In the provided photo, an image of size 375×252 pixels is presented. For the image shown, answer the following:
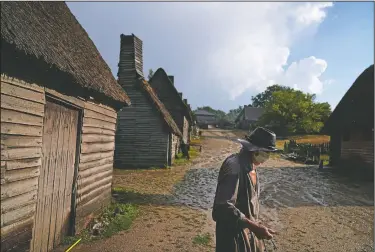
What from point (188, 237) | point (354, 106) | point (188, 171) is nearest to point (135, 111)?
point (188, 171)

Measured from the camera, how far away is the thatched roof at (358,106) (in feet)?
61.0

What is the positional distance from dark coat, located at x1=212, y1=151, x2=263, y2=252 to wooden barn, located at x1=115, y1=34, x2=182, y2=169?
15760 millimetres

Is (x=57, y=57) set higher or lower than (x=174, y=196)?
higher

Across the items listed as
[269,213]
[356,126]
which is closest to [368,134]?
[356,126]

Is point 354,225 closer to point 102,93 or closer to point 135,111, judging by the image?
point 102,93

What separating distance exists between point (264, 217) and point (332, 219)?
2.14 m

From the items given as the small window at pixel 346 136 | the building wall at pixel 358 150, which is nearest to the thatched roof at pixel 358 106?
the small window at pixel 346 136

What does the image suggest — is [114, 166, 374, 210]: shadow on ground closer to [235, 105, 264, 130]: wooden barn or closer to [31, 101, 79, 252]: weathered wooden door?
[31, 101, 79, 252]: weathered wooden door

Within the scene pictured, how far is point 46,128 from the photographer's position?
17.4ft

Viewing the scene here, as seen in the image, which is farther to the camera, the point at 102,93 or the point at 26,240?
the point at 102,93

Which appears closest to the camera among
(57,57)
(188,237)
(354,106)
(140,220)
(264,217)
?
(57,57)

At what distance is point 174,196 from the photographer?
1168 centimetres

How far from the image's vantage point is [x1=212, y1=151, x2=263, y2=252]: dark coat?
2979 mm

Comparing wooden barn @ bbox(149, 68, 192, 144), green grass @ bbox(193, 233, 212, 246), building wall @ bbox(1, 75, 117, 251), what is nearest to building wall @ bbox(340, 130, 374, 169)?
wooden barn @ bbox(149, 68, 192, 144)
